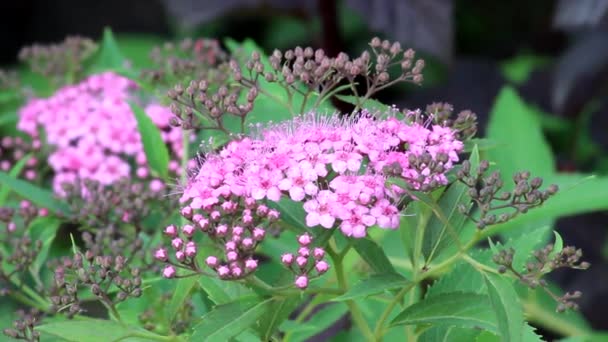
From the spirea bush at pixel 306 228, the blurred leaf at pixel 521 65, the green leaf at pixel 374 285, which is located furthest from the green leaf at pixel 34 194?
the blurred leaf at pixel 521 65

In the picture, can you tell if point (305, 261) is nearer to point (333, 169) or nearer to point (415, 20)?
point (333, 169)

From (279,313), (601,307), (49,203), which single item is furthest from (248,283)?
(601,307)

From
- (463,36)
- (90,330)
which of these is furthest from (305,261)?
(463,36)

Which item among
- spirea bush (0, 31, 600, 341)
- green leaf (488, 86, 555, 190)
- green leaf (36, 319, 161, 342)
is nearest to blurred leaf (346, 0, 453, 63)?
green leaf (488, 86, 555, 190)

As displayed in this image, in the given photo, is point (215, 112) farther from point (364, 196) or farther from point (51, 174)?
point (51, 174)

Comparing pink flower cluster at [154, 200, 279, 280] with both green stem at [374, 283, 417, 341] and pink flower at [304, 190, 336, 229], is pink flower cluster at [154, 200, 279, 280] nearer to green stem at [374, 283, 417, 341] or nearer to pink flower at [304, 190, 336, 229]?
pink flower at [304, 190, 336, 229]
